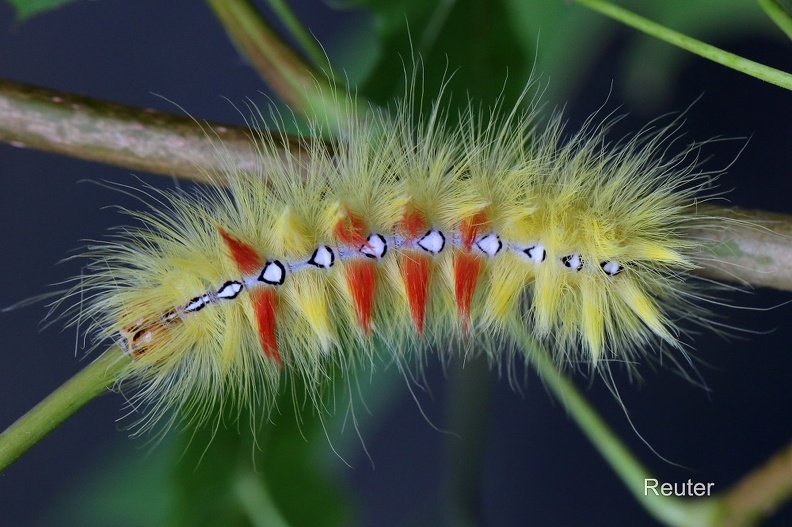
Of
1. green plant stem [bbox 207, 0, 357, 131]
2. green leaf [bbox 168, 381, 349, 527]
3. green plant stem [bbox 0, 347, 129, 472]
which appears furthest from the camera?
green leaf [bbox 168, 381, 349, 527]

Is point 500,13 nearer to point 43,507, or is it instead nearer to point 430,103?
point 430,103

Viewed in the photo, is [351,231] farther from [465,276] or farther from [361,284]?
[465,276]

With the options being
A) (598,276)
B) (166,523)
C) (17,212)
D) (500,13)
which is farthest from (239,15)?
(17,212)

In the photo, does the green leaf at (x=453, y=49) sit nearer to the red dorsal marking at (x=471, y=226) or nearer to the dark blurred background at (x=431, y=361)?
the red dorsal marking at (x=471, y=226)

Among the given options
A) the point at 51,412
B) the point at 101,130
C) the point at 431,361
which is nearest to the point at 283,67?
the point at 101,130

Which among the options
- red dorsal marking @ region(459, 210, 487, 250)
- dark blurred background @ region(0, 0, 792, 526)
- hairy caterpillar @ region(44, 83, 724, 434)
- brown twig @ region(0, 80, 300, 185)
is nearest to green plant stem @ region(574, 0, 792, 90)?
hairy caterpillar @ region(44, 83, 724, 434)

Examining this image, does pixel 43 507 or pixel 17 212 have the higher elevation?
pixel 17 212

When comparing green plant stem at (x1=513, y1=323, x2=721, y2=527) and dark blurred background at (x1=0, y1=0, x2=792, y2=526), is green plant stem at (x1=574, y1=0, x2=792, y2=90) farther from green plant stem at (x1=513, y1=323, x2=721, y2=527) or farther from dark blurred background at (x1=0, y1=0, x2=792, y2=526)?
dark blurred background at (x1=0, y1=0, x2=792, y2=526)
